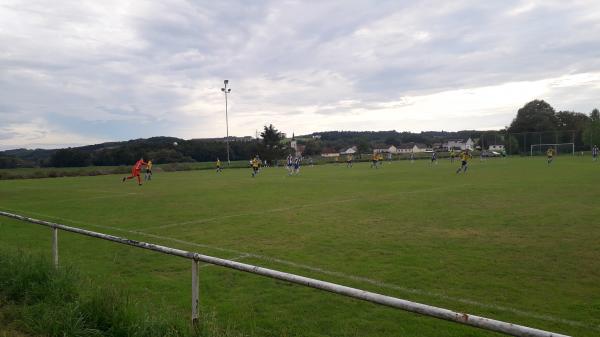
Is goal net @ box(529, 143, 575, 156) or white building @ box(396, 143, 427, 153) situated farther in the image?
white building @ box(396, 143, 427, 153)

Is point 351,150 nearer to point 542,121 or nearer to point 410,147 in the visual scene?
point 410,147

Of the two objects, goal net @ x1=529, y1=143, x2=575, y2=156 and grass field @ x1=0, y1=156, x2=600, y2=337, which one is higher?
goal net @ x1=529, y1=143, x2=575, y2=156

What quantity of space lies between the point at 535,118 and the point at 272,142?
66.4m

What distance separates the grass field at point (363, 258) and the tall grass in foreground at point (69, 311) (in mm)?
497

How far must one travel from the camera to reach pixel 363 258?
867cm

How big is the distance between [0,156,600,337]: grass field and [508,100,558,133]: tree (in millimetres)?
105826

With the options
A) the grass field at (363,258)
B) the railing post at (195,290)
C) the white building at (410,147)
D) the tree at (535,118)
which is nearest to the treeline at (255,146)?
the tree at (535,118)

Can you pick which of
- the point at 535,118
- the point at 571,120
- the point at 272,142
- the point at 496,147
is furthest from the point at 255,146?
the point at 571,120

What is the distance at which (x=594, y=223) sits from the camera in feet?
38.9

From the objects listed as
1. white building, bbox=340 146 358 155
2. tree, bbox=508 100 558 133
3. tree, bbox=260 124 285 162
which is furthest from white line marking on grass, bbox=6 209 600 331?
white building, bbox=340 146 358 155

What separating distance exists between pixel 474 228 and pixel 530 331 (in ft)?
31.4

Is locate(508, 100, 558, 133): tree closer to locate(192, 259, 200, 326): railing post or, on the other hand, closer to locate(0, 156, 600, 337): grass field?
locate(0, 156, 600, 337): grass field

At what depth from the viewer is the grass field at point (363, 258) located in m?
5.69

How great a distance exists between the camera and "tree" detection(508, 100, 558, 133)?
11091cm
